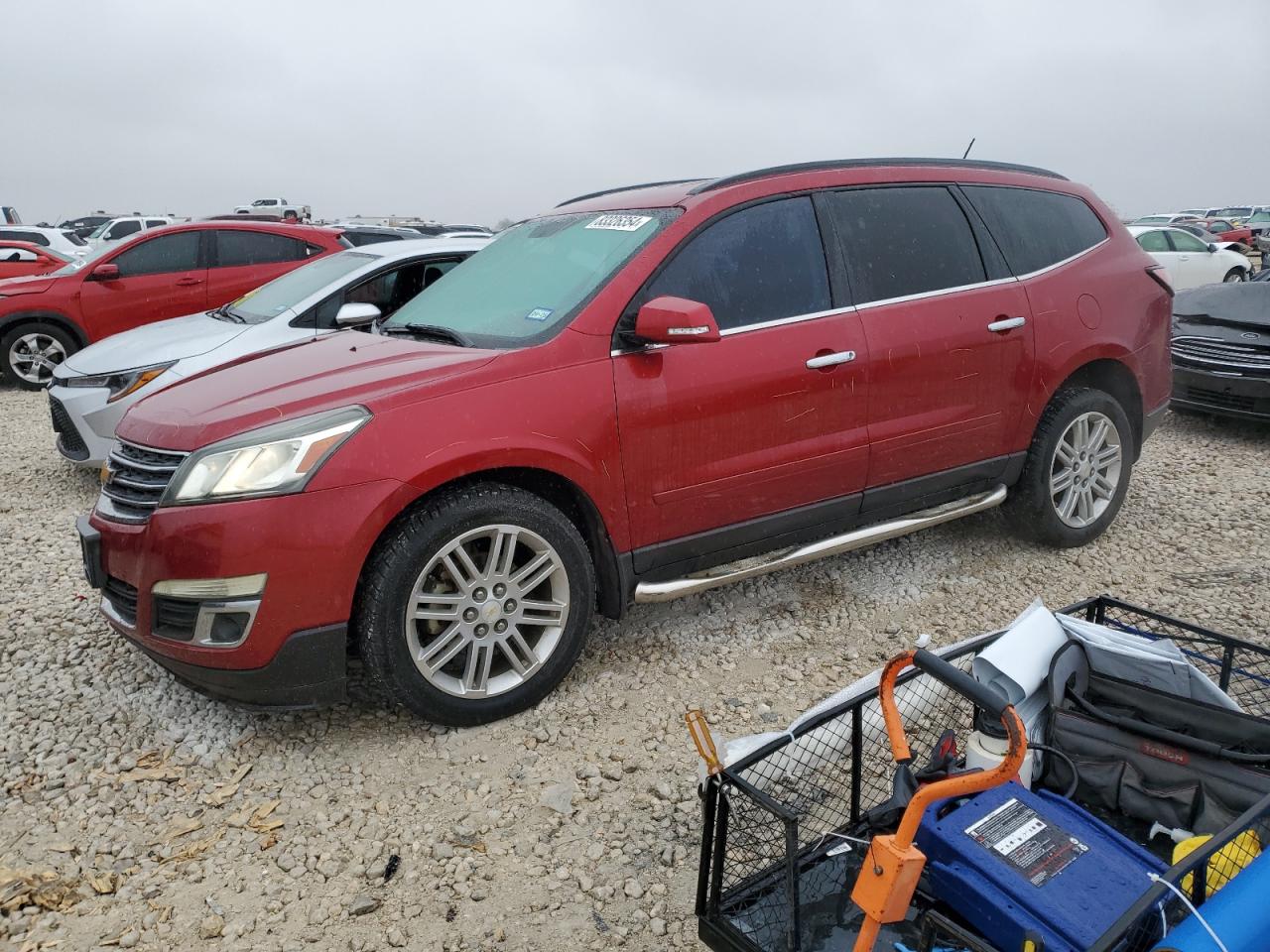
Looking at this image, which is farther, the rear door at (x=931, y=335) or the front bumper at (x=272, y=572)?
the rear door at (x=931, y=335)

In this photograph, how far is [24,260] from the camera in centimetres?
1359

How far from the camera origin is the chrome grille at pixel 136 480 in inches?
117

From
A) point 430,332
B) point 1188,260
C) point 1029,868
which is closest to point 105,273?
point 430,332

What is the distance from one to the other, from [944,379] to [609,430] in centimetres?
155

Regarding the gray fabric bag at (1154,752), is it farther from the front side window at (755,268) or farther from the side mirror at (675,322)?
the front side window at (755,268)

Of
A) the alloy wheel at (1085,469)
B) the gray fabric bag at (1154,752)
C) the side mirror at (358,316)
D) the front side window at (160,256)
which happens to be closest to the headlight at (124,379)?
the side mirror at (358,316)

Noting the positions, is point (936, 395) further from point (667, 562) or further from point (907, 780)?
point (907, 780)

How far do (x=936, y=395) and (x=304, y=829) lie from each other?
2.82 m

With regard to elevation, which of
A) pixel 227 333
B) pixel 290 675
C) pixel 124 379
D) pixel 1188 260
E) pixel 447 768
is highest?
pixel 1188 260

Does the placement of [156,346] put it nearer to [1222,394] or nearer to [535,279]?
[535,279]

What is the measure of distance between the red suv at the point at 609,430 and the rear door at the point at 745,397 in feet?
0.03

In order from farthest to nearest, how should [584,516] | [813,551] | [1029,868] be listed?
[813,551], [584,516], [1029,868]

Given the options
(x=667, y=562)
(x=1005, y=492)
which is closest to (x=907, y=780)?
(x=667, y=562)

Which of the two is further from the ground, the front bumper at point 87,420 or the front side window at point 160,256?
the front side window at point 160,256
